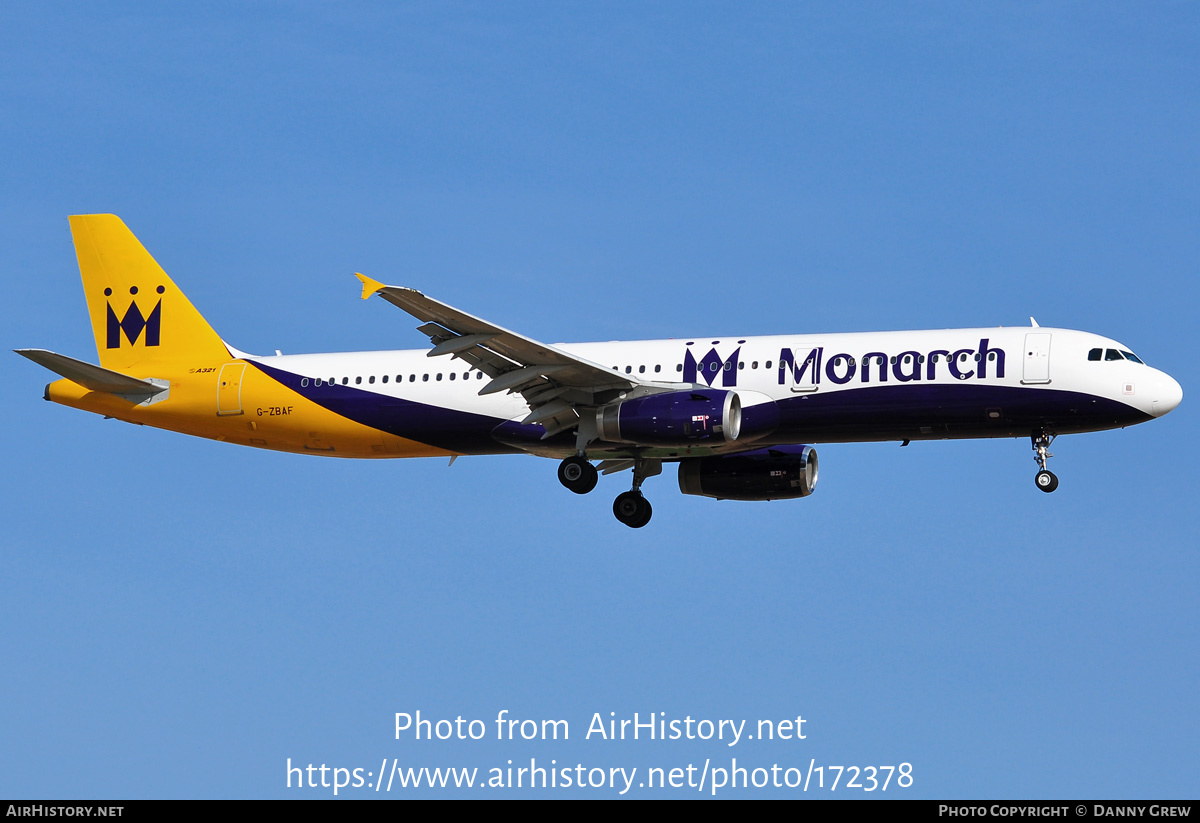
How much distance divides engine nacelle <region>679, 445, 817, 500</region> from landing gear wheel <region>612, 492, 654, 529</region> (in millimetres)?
1618

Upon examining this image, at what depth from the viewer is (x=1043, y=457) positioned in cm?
4331

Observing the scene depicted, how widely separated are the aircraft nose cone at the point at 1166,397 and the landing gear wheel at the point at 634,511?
14473 millimetres

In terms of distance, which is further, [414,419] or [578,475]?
[414,419]

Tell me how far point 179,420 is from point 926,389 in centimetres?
2157

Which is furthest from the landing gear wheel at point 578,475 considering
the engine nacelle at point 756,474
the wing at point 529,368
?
the engine nacelle at point 756,474

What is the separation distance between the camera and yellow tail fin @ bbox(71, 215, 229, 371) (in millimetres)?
49938

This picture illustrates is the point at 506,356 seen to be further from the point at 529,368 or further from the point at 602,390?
the point at 602,390

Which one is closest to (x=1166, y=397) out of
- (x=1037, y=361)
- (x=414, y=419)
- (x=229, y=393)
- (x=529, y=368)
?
(x=1037, y=361)

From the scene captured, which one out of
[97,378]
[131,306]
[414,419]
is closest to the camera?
[414,419]

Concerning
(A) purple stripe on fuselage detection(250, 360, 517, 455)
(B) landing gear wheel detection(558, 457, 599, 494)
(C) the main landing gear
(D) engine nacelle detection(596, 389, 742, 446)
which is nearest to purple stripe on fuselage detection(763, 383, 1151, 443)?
(D) engine nacelle detection(596, 389, 742, 446)

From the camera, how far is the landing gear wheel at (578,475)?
4547cm

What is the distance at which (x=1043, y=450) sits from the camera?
43.3 metres

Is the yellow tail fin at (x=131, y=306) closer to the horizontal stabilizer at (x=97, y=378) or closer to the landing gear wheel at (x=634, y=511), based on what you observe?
the horizontal stabilizer at (x=97, y=378)

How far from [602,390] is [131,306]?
52.3ft
